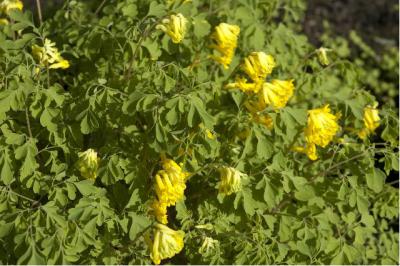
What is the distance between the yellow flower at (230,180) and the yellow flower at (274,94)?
1.24 feet

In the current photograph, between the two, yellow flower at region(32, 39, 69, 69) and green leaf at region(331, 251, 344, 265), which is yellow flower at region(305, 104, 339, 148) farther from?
yellow flower at region(32, 39, 69, 69)

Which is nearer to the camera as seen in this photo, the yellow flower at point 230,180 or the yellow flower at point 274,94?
Answer: the yellow flower at point 230,180

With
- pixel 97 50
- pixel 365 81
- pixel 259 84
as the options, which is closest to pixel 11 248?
pixel 97 50

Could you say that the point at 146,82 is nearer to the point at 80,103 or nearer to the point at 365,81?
the point at 80,103

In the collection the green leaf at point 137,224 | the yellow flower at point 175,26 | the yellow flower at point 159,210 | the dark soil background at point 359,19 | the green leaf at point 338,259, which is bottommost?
the dark soil background at point 359,19

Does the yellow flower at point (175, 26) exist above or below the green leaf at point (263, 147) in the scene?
above

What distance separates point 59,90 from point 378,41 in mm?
4262

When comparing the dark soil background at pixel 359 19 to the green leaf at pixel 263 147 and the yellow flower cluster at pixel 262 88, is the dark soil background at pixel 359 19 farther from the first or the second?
the green leaf at pixel 263 147

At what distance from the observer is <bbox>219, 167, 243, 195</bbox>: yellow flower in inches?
Answer: 84.8

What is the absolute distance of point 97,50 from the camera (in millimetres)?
2592

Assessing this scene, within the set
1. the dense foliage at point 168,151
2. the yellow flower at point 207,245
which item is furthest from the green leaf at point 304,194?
the yellow flower at point 207,245

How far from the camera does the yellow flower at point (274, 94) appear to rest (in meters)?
2.40

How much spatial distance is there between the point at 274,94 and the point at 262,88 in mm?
58

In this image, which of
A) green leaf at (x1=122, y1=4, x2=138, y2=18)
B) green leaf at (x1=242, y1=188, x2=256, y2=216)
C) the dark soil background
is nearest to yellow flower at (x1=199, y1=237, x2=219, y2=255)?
green leaf at (x1=242, y1=188, x2=256, y2=216)
